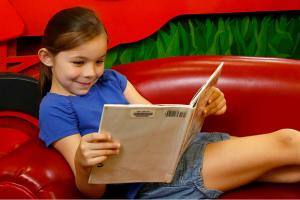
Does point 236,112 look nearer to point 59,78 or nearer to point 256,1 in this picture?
point 59,78

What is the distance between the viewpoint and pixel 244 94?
1562 millimetres

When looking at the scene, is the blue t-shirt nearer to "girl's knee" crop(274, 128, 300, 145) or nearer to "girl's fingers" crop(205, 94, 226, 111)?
"girl's fingers" crop(205, 94, 226, 111)

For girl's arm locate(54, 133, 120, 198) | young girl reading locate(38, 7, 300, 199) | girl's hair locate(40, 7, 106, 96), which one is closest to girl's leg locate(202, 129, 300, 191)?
young girl reading locate(38, 7, 300, 199)

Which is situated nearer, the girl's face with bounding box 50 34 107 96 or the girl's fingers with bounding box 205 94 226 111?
the girl's face with bounding box 50 34 107 96

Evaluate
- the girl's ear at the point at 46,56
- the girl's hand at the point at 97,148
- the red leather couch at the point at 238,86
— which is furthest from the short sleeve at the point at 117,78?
the girl's hand at the point at 97,148

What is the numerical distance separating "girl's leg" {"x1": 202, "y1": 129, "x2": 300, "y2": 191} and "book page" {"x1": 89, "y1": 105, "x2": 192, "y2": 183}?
18 centimetres

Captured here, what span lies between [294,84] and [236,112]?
23cm

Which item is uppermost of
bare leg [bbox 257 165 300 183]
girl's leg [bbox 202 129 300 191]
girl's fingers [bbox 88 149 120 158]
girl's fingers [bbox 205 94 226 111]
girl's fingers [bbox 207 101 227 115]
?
girl's fingers [bbox 88 149 120 158]

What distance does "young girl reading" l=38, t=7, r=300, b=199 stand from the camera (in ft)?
3.89

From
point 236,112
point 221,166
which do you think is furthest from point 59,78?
point 236,112

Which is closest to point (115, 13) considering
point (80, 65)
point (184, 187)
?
point (80, 65)

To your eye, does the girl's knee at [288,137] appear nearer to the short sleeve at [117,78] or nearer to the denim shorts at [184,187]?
the denim shorts at [184,187]

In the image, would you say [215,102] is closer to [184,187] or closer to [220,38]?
[184,187]

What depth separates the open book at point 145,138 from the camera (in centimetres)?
93
